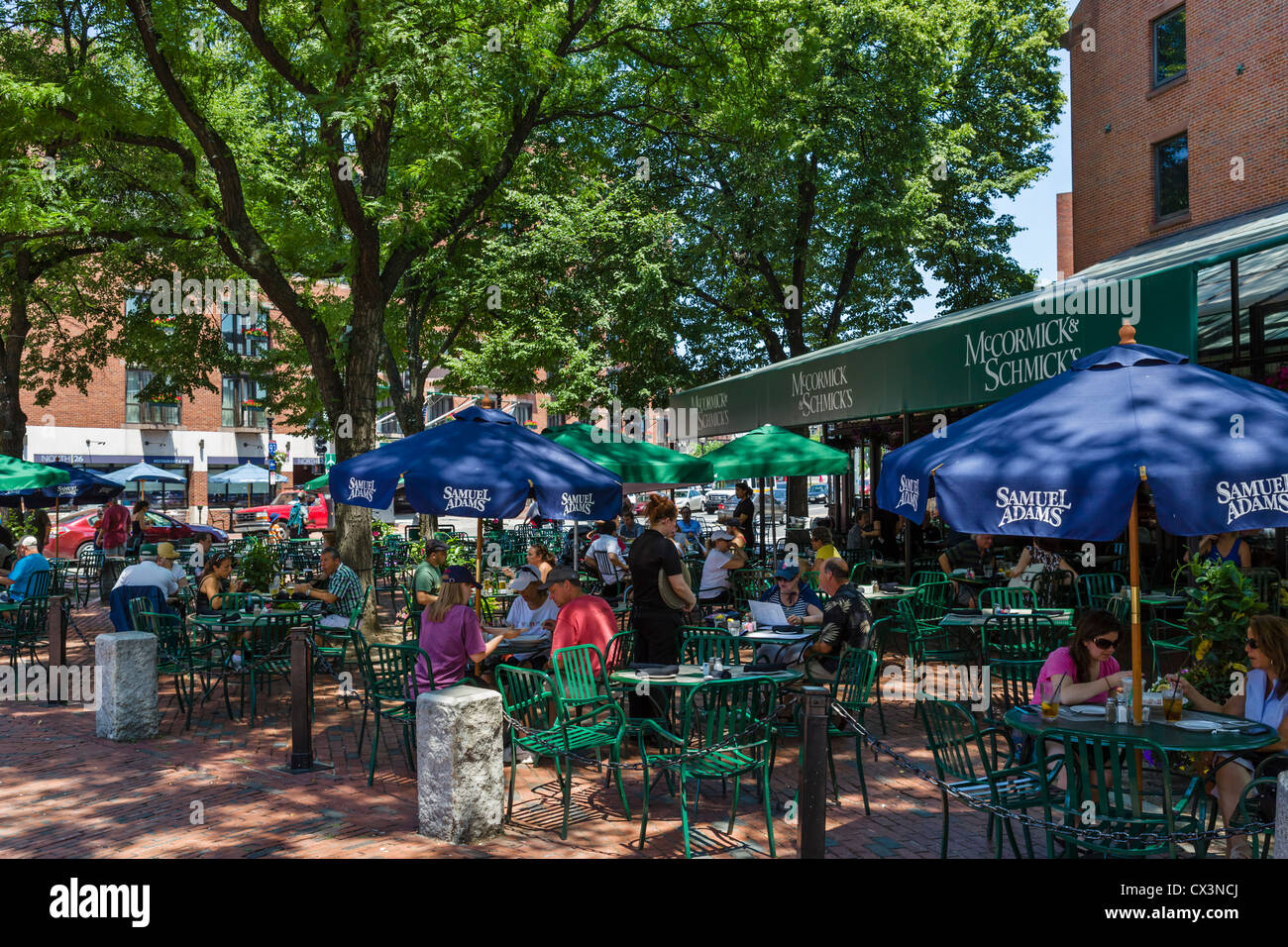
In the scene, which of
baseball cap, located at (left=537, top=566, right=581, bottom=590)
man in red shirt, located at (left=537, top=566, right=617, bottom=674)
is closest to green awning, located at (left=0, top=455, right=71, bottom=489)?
baseball cap, located at (left=537, top=566, right=581, bottom=590)

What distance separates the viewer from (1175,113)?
2230 cm

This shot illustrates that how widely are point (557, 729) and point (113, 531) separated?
16.4m

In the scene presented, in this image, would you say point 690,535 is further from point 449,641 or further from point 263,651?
point 449,641

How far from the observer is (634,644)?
26.1 ft

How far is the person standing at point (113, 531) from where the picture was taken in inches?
769

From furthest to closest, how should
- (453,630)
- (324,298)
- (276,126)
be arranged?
1. (324,298)
2. (276,126)
3. (453,630)

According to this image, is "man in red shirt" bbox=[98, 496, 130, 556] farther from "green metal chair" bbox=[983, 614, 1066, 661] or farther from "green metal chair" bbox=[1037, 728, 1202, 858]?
"green metal chair" bbox=[1037, 728, 1202, 858]

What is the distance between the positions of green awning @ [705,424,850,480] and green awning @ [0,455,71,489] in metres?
9.07

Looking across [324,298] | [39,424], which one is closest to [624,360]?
[324,298]

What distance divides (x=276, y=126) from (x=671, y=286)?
34.0 ft

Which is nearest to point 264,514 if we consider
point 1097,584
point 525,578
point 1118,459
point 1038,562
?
point 525,578

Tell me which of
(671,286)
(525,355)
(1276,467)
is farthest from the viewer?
(671,286)

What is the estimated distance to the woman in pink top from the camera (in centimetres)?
562
